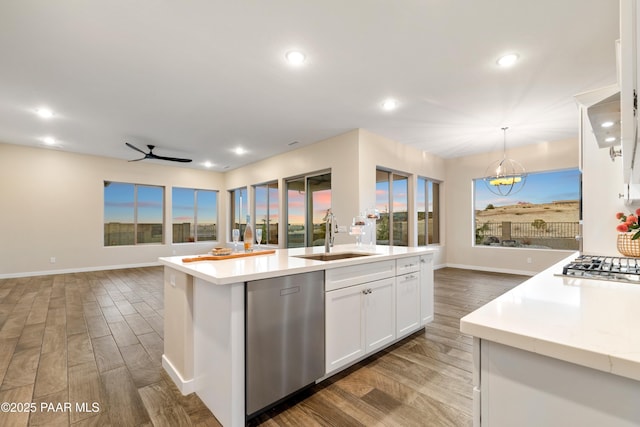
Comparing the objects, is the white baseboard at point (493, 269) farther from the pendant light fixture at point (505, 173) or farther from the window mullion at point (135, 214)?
the window mullion at point (135, 214)

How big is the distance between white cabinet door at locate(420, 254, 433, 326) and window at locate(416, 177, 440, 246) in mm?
3577

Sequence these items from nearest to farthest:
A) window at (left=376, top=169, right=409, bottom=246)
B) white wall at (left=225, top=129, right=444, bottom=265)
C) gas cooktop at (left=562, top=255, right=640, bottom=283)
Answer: gas cooktop at (left=562, top=255, right=640, bottom=283)
white wall at (left=225, top=129, right=444, bottom=265)
window at (left=376, top=169, right=409, bottom=246)

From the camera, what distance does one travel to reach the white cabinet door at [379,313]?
2250 mm

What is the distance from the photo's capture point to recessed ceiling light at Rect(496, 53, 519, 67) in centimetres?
275

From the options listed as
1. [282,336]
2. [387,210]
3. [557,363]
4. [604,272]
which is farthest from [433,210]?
[557,363]

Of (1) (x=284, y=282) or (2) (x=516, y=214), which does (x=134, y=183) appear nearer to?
(1) (x=284, y=282)

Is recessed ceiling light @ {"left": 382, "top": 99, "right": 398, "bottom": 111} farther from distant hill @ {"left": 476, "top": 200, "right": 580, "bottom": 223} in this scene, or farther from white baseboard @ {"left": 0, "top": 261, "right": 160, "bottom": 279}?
white baseboard @ {"left": 0, "top": 261, "right": 160, "bottom": 279}

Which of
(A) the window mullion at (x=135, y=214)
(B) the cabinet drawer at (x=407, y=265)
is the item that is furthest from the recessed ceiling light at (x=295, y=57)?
(A) the window mullion at (x=135, y=214)

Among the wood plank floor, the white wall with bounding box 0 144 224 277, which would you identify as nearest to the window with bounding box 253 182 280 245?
the white wall with bounding box 0 144 224 277

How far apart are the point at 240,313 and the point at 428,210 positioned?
628 cm

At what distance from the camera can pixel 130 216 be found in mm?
7363

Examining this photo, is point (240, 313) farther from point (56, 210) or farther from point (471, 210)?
point (56, 210)

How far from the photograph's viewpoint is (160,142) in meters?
5.64

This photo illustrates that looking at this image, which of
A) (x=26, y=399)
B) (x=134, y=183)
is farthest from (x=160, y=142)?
(x=26, y=399)
